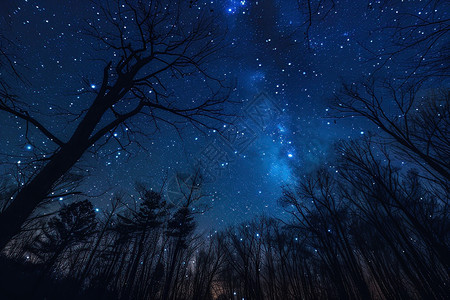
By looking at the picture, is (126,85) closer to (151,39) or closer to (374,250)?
(151,39)

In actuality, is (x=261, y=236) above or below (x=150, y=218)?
below

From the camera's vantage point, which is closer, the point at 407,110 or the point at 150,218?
the point at 407,110

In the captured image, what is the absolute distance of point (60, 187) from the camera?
10.4 metres

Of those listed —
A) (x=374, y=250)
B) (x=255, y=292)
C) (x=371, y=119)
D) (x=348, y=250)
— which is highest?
(x=371, y=119)

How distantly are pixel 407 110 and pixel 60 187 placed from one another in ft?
60.1

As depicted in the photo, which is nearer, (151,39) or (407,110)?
(151,39)

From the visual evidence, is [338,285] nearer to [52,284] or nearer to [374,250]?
[374,250]

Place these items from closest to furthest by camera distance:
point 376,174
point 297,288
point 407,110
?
point 407,110
point 376,174
point 297,288

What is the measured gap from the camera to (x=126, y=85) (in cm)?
346

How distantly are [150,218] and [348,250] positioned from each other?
57.5 feet

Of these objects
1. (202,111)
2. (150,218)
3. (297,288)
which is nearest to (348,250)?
(297,288)

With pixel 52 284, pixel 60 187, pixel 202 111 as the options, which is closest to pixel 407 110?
pixel 202 111

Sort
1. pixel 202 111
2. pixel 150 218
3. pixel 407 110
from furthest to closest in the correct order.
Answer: pixel 150 218 → pixel 407 110 → pixel 202 111


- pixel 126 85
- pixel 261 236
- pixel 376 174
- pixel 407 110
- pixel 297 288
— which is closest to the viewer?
pixel 126 85
